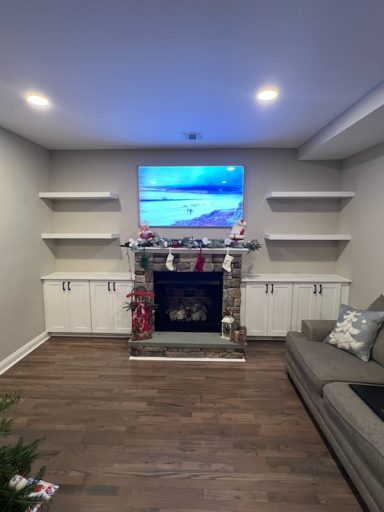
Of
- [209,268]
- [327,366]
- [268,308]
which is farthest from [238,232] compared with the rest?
[327,366]

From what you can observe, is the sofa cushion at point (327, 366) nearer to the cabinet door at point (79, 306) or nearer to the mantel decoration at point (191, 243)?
the mantel decoration at point (191, 243)

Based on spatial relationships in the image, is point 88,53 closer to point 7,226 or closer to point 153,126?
point 153,126

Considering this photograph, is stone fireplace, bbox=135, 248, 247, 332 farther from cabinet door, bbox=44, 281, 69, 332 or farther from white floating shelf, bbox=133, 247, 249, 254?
cabinet door, bbox=44, 281, 69, 332

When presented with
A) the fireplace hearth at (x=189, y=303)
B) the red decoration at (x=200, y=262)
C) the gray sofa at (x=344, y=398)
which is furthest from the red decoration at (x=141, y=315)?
the gray sofa at (x=344, y=398)

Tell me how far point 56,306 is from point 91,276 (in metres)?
0.64

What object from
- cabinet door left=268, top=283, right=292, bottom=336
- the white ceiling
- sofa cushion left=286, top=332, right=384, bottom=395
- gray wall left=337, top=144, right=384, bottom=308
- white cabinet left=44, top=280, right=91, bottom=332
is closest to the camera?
the white ceiling

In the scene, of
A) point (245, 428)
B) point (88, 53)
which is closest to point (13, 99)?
point (88, 53)

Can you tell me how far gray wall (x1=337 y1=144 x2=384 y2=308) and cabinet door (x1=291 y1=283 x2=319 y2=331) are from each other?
0.47 meters

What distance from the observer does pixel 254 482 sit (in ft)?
5.65

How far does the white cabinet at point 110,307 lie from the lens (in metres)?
3.69

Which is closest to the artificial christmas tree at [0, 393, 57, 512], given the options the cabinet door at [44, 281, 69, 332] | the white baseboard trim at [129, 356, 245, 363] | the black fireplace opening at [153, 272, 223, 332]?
the white baseboard trim at [129, 356, 245, 363]

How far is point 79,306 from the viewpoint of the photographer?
3727 millimetres

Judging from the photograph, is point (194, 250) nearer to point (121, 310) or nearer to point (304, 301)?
point (121, 310)

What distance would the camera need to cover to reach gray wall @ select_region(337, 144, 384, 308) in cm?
298
